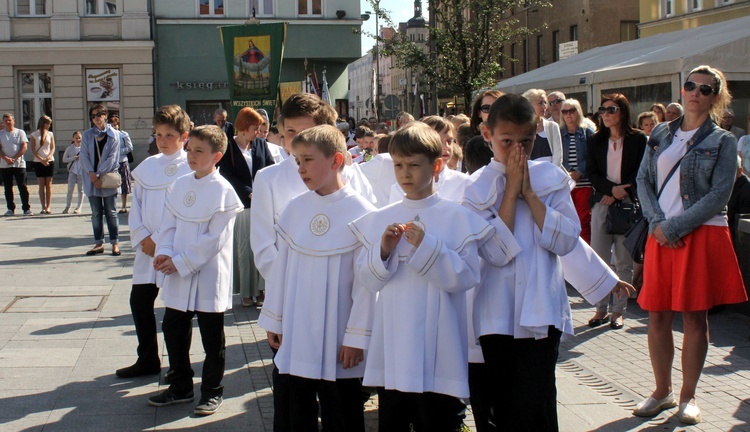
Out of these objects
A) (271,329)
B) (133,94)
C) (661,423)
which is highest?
(133,94)

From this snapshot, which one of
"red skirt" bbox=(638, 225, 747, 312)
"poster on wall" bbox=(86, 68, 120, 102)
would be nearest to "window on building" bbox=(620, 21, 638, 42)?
"poster on wall" bbox=(86, 68, 120, 102)

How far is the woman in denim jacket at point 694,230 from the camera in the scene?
540 centimetres

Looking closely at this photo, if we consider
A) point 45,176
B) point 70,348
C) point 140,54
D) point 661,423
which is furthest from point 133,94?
point 661,423

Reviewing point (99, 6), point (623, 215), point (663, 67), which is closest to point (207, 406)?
point (623, 215)

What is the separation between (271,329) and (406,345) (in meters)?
0.83

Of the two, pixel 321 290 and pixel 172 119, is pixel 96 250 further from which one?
pixel 321 290

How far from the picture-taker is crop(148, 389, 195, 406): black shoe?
5.89 meters

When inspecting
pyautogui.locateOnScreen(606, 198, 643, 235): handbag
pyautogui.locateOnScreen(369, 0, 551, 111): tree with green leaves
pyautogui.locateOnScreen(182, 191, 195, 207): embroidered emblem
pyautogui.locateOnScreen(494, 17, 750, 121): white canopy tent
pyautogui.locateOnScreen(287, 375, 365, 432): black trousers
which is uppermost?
pyautogui.locateOnScreen(369, 0, 551, 111): tree with green leaves

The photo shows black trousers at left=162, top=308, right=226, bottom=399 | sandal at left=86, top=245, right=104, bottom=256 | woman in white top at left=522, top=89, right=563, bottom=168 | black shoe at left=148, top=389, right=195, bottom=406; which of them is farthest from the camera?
sandal at left=86, top=245, right=104, bottom=256

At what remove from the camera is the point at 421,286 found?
4023 millimetres

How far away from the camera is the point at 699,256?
215 inches

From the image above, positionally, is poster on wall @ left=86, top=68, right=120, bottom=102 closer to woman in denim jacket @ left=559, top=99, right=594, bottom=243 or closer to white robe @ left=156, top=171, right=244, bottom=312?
woman in denim jacket @ left=559, top=99, right=594, bottom=243

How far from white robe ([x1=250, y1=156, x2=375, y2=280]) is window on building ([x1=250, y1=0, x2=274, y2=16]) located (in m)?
32.8

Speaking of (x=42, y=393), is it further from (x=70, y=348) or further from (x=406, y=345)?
(x=406, y=345)
